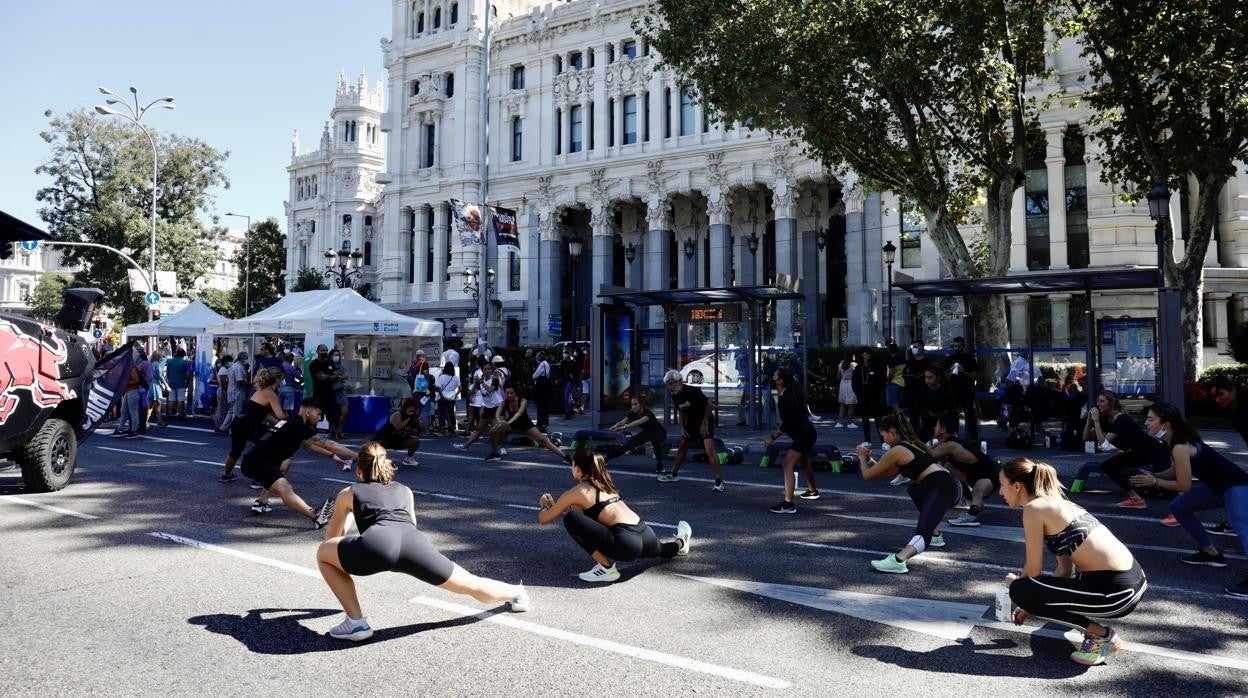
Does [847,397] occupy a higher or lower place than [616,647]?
higher

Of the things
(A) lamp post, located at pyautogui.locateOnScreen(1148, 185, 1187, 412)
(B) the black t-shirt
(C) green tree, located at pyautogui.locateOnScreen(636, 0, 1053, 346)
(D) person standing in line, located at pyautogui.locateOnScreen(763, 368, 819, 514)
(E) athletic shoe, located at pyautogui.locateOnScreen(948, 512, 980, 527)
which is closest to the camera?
(B) the black t-shirt

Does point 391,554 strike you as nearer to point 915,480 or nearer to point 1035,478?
point 1035,478

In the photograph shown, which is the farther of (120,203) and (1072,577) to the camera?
Result: (120,203)

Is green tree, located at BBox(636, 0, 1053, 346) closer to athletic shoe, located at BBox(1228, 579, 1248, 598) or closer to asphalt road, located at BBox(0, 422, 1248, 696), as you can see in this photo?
asphalt road, located at BBox(0, 422, 1248, 696)

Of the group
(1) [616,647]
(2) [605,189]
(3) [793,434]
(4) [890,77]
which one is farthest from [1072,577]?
(2) [605,189]

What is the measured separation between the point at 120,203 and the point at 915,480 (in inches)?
1896

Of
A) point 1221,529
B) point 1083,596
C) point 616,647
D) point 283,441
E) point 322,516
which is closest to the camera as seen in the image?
point 1083,596

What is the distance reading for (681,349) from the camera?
61.0 ft

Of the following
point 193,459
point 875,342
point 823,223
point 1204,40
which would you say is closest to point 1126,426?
point 1204,40

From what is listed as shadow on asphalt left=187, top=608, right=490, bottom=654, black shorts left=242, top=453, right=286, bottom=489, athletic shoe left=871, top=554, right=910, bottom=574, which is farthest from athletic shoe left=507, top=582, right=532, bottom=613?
black shorts left=242, top=453, right=286, bottom=489

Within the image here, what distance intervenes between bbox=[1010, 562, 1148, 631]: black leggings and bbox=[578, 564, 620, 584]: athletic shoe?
290cm

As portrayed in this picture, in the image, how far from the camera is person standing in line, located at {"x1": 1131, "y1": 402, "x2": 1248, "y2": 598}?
21.0ft

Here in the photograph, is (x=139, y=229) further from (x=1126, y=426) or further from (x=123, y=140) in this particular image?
(x=1126, y=426)

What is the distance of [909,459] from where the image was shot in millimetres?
7113
